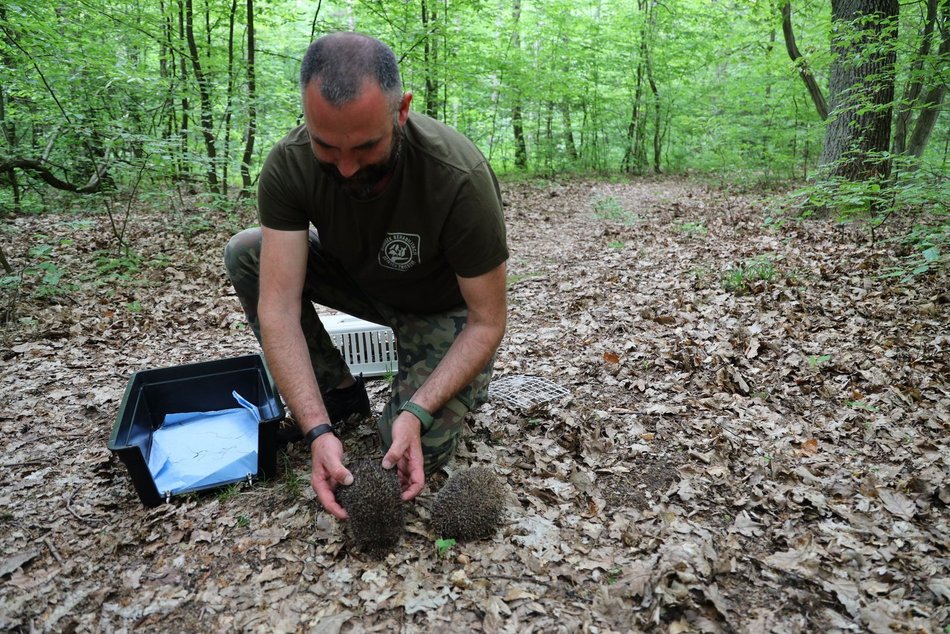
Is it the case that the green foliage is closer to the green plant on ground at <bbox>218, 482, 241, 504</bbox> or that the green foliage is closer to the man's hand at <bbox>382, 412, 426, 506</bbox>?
the man's hand at <bbox>382, 412, 426, 506</bbox>

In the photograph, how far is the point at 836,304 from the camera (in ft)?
14.1

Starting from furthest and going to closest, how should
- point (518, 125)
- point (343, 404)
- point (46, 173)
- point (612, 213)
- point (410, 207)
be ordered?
point (518, 125) < point (612, 213) < point (46, 173) < point (343, 404) < point (410, 207)

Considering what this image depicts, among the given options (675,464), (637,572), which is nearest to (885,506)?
(675,464)

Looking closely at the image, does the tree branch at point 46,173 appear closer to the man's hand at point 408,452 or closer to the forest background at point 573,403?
the forest background at point 573,403

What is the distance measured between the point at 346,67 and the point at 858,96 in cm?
585

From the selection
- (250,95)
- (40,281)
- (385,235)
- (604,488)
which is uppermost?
(250,95)

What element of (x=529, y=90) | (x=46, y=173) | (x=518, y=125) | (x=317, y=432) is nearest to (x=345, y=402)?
(x=317, y=432)

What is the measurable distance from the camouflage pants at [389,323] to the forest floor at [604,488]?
11.4 inches

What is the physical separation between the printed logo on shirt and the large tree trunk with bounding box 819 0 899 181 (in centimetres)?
531

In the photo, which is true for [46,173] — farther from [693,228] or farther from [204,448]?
[693,228]

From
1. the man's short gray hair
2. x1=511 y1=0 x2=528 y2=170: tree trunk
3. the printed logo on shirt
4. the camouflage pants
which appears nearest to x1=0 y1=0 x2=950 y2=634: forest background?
the camouflage pants

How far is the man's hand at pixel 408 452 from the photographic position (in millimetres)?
2217

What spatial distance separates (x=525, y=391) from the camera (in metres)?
3.55

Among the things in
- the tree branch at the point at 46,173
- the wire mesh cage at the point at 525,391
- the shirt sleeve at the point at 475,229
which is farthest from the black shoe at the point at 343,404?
the tree branch at the point at 46,173
